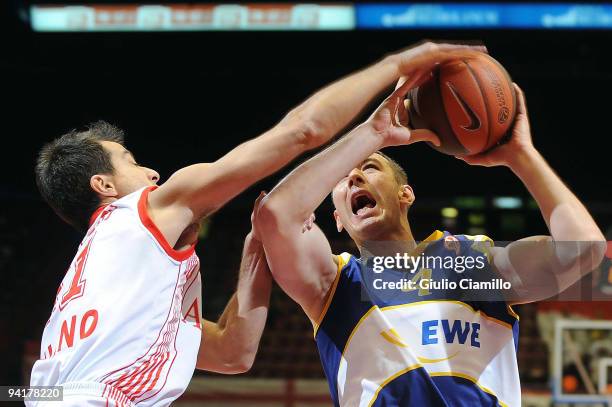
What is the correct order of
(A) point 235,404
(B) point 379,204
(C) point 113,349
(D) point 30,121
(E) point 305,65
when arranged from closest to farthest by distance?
(C) point 113,349
(B) point 379,204
(A) point 235,404
(E) point 305,65
(D) point 30,121

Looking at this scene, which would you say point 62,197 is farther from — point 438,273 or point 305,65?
point 305,65

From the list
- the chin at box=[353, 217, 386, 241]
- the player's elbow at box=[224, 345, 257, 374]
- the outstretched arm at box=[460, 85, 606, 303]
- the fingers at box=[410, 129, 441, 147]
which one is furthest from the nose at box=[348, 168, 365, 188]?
the player's elbow at box=[224, 345, 257, 374]

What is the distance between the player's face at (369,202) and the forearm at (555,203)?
468 mm

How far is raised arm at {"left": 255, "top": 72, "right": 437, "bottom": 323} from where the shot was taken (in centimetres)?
228

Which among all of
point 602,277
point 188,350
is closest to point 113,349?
point 188,350

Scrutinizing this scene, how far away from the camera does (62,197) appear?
245 centimetres

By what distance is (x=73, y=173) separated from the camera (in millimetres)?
2428

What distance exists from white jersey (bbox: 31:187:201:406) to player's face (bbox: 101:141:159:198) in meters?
0.18

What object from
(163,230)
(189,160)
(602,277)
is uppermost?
(163,230)

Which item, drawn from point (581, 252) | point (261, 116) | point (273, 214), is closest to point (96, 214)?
point (273, 214)

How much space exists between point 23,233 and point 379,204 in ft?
23.5

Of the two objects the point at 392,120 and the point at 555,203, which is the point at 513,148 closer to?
the point at 555,203

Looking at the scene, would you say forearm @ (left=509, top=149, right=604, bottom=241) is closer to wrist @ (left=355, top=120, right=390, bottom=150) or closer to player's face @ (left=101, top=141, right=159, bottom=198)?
wrist @ (left=355, top=120, right=390, bottom=150)

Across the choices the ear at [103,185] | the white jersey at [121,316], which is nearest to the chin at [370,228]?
the white jersey at [121,316]
